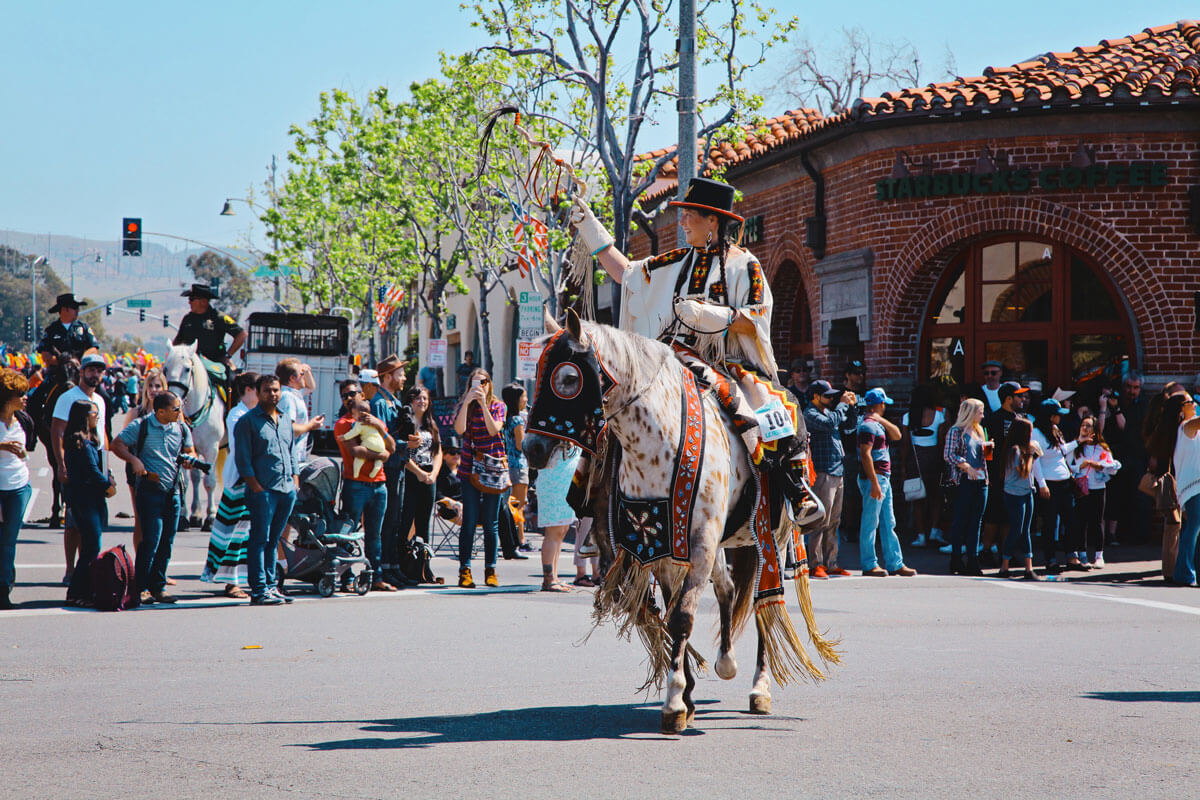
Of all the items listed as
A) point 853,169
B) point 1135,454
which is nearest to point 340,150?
point 853,169

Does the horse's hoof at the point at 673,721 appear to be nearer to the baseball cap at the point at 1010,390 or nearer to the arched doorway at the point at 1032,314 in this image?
the baseball cap at the point at 1010,390

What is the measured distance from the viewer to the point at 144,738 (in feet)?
19.8

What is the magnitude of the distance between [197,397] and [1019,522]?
379 inches

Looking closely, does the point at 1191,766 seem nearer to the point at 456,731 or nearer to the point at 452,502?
the point at 456,731

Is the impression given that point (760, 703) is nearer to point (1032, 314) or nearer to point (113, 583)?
point (113, 583)

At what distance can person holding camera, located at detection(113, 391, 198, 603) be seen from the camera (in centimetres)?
1092

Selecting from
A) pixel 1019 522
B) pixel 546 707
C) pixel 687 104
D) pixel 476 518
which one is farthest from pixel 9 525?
pixel 1019 522

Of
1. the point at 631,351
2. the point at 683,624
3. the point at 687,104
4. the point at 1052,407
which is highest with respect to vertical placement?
the point at 687,104

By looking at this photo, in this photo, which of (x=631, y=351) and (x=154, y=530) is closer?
(x=631, y=351)

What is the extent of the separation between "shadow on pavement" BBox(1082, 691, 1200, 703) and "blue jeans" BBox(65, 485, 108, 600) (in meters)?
8.01

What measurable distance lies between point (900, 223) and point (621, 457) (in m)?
12.8

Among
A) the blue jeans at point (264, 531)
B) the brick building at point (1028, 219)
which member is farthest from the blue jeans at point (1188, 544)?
the blue jeans at point (264, 531)

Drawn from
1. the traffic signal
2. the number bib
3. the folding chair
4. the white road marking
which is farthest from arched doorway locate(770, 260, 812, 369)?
the traffic signal

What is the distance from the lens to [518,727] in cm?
626
